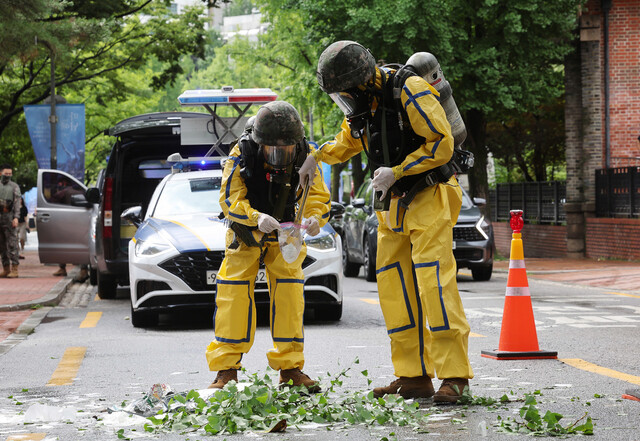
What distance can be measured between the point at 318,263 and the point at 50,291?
6511 millimetres

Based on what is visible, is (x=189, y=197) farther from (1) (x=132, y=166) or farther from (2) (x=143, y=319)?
(1) (x=132, y=166)

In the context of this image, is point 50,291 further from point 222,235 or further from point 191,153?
point 222,235

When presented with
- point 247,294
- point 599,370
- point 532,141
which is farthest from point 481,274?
point 532,141

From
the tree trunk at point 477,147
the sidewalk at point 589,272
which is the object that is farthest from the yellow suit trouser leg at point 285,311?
the tree trunk at point 477,147

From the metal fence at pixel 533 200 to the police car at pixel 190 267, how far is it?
17277 mm

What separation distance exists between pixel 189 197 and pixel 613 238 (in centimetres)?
1460

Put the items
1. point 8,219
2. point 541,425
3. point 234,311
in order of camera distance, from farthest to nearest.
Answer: point 8,219, point 234,311, point 541,425

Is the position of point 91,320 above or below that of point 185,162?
below

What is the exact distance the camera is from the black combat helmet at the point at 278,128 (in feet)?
19.9

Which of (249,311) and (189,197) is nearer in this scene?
(249,311)

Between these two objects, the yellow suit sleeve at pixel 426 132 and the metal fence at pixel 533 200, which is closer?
the yellow suit sleeve at pixel 426 132

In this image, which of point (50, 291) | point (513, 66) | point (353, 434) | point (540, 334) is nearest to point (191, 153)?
point (50, 291)

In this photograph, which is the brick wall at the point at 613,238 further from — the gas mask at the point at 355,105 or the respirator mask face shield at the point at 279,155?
the gas mask at the point at 355,105

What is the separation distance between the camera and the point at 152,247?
32.6ft
